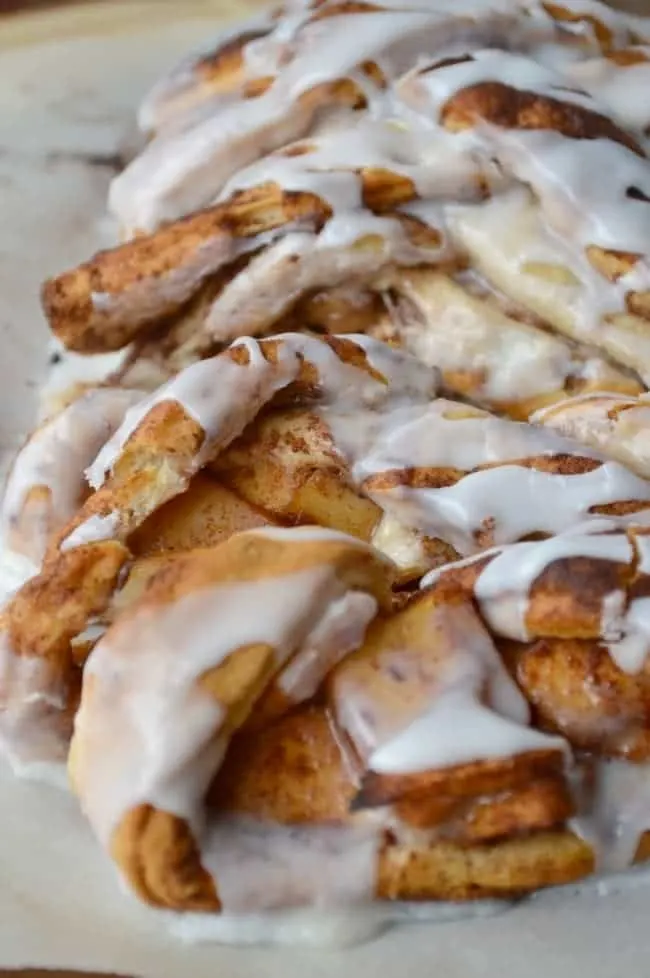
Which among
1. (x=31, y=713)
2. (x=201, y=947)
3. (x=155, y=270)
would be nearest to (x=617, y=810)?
(x=201, y=947)

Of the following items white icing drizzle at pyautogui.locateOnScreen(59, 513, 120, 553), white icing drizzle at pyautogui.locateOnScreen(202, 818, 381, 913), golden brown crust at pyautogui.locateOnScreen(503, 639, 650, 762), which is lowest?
white icing drizzle at pyautogui.locateOnScreen(202, 818, 381, 913)

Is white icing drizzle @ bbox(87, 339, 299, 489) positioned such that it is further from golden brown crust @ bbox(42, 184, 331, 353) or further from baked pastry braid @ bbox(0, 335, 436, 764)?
golden brown crust @ bbox(42, 184, 331, 353)

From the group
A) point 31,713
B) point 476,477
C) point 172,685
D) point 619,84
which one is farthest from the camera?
point 619,84

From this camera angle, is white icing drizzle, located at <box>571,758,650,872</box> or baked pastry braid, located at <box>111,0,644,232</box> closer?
white icing drizzle, located at <box>571,758,650,872</box>

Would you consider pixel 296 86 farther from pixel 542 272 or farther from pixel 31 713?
pixel 31 713

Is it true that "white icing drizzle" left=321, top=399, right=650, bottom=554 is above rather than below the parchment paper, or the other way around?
above

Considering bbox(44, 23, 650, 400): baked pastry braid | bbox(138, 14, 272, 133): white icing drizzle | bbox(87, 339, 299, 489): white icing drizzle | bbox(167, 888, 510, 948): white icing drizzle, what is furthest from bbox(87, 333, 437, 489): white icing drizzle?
bbox(138, 14, 272, 133): white icing drizzle

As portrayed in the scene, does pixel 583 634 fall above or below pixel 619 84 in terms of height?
below

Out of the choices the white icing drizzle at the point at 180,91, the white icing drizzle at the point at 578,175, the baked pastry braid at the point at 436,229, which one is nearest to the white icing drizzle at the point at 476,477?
the baked pastry braid at the point at 436,229

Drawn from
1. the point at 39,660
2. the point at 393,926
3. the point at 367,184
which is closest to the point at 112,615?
the point at 39,660
